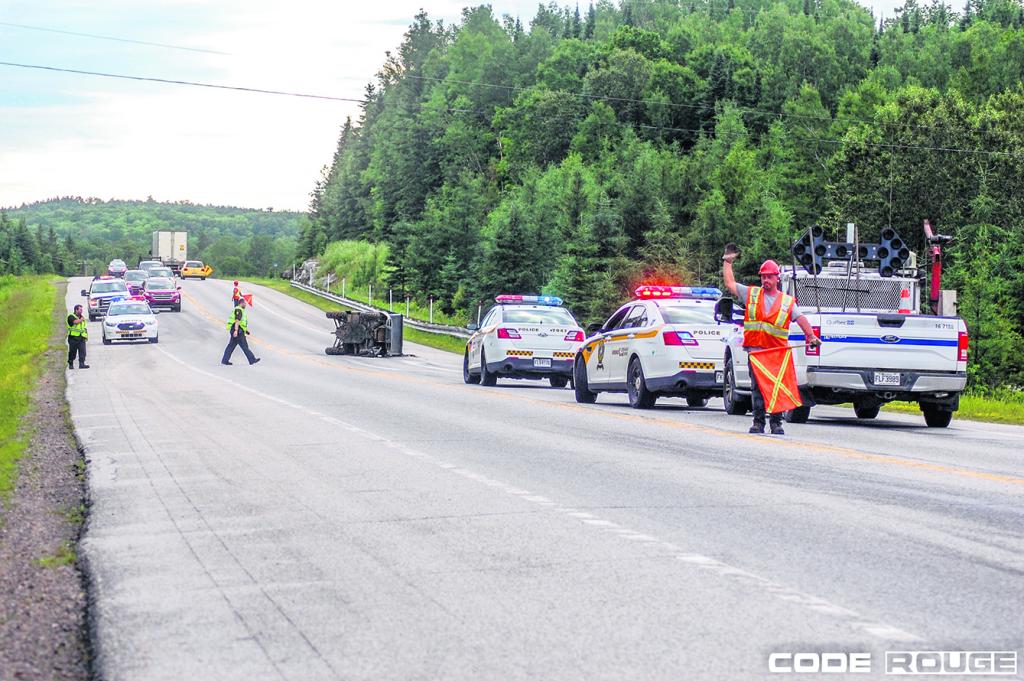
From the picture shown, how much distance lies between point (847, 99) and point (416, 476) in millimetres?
96085

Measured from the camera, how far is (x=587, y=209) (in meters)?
67.5

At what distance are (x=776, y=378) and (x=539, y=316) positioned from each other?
12905 millimetres

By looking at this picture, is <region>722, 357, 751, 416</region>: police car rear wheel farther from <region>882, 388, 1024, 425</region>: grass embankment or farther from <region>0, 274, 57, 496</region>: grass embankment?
<region>0, 274, 57, 496</region>: grass embankment

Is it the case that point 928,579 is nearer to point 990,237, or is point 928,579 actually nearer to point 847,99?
point 990,237

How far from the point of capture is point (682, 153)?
4365 inches

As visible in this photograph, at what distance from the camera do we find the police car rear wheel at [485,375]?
28.9m

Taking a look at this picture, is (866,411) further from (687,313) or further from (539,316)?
(539,316)

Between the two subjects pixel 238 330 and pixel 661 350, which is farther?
pixel 238 330

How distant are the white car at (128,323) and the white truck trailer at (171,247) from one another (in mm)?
61693

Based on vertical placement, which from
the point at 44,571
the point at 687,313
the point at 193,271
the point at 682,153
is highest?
the point at 682,153

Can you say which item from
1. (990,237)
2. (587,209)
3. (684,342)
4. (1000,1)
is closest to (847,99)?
(990,237)

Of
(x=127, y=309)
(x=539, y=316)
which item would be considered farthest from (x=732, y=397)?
(x=127, y=309)

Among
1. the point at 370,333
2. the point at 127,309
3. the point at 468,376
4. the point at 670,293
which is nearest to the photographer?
the point at 670,293

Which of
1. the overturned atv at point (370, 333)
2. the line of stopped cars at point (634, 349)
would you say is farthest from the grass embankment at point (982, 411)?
the overturned atv at point (370, 333)
